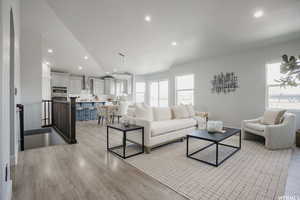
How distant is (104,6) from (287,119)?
201 inches

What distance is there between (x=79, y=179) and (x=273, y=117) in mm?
4508

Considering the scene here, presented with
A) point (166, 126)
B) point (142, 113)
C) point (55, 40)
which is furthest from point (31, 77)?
point (166, 126)

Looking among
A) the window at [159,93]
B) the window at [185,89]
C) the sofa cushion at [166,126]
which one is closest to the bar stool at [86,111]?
the window at [159,93]

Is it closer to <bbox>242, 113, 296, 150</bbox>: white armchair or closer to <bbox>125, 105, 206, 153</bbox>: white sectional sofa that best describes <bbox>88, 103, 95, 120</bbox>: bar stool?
<bbox>125, 105, 206, 153</bbox>: white sectional sofa

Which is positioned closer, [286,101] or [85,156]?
[85,156]

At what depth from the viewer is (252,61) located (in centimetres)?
449

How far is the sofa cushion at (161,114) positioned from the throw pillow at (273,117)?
8.24ft

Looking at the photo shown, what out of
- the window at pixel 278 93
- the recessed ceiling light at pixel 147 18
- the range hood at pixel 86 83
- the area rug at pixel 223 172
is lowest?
the area rug at pixel 223 172

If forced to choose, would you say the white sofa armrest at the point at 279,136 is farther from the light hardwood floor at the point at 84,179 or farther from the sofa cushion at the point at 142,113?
the sofa cushion at the point at 142,113

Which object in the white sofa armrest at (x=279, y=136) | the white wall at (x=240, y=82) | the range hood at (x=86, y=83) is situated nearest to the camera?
→ the white sofa armrest at (x=279, y=136)

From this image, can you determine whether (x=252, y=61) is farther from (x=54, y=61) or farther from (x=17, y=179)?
(x=54, y=61)

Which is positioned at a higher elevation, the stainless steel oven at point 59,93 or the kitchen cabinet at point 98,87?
the kitchen cabinet at point 98,87

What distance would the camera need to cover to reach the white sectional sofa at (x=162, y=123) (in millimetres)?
2992

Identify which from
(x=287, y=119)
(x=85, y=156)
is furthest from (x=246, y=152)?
(x=85, y=156)
